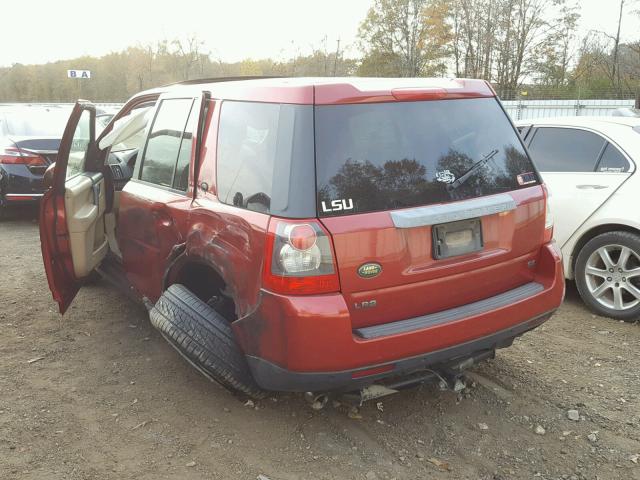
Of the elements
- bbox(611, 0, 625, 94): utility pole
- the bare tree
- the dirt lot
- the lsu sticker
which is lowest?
the dirt lot

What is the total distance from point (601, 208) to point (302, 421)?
3084 mm

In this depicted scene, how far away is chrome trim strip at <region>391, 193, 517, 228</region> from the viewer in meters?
2.57

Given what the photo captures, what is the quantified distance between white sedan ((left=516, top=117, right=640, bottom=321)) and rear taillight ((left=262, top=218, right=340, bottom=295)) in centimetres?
307

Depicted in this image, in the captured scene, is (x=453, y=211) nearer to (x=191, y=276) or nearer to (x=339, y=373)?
(x=339, y=373)

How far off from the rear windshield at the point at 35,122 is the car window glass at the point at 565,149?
6499mm

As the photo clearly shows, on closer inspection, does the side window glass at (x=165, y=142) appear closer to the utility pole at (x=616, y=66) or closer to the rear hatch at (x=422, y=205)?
the rear hatch at (x=422, y=205)

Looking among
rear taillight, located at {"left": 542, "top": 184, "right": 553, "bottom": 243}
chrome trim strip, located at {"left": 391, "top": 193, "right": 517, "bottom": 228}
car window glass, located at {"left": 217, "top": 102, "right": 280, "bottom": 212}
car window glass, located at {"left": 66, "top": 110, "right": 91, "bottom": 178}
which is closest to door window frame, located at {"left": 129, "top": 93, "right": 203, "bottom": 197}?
car window glass, located at {"left": 217, "top": 102, "right": 280, "bottom": 212}

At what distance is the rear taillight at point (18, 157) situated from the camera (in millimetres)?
7703

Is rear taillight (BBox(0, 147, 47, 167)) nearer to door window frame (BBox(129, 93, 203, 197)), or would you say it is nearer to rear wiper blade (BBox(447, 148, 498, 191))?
door window frame (BBox(129, 93, 203, 197))

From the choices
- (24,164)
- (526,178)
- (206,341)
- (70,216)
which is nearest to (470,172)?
(526,178)

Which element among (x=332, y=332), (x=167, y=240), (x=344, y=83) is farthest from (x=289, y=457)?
(x=344, y=83)

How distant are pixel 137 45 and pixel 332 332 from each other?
151ft

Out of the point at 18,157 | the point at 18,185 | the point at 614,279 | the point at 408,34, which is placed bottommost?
the point at 614,279

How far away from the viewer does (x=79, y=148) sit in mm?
4477
